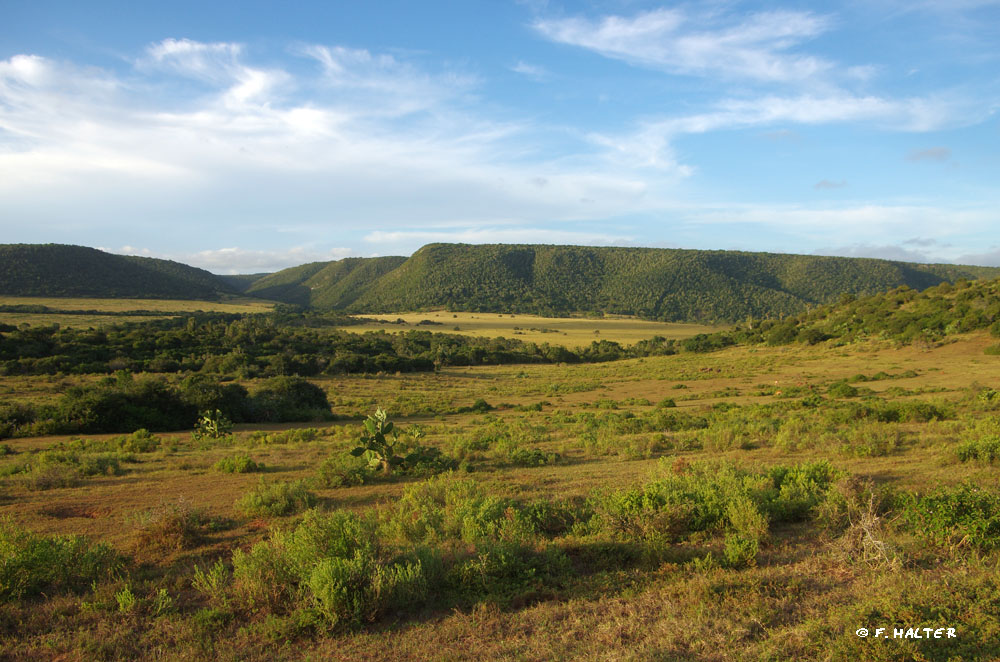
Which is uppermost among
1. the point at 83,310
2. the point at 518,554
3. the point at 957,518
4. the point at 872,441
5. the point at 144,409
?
the point at 83,310

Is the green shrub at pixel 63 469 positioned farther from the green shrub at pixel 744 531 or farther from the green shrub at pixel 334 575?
the green shrub at pixel 744 531

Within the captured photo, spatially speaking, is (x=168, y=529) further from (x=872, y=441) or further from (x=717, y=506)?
(x=872, y=441)

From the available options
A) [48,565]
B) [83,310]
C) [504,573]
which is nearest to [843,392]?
[504,573]

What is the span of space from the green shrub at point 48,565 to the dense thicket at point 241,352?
95.5ft

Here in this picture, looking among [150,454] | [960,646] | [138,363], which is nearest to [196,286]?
[138,363]

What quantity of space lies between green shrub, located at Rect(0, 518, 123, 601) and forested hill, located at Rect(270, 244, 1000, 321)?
109 metres

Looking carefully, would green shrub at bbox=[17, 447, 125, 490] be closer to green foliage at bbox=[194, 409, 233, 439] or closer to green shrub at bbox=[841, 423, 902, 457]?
green foliage at bbox=[194, 409, 233, 439]

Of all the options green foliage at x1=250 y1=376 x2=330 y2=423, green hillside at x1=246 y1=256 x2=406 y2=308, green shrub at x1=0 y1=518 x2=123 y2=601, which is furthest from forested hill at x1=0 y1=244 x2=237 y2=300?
green shrub at x1=0 y1=518 x2=123 y2=601

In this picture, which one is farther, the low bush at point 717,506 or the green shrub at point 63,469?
the green shrub at point 63,469

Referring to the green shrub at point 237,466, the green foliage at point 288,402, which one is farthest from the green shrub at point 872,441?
the green foliage at point 288,402

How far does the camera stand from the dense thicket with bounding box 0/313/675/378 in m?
32.9

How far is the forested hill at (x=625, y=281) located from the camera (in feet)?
365

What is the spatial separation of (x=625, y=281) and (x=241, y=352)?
99.6 m

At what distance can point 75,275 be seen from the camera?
8138 centimetres
